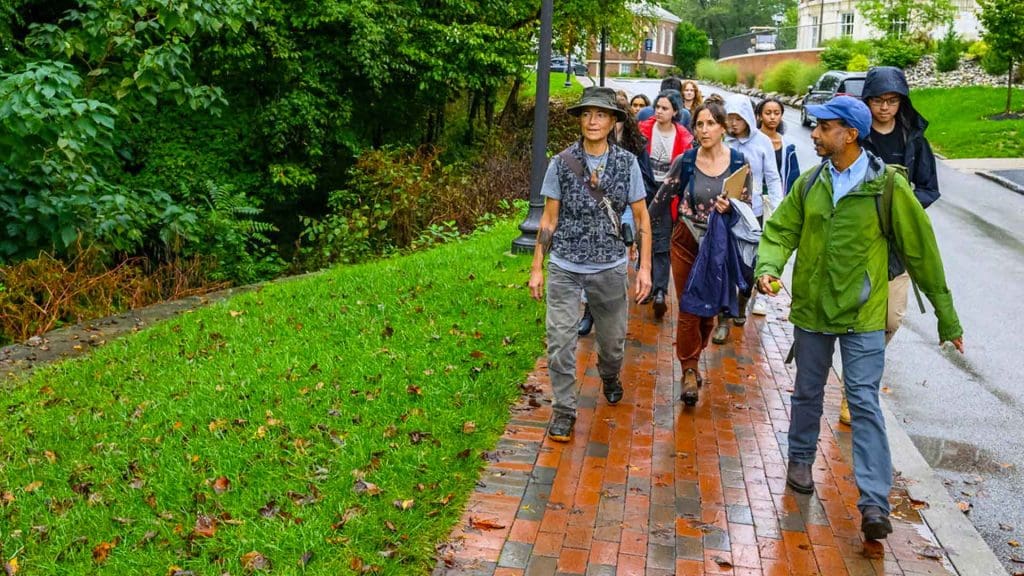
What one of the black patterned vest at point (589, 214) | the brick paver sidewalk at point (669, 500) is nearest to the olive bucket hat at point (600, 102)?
the black patterned vest at point (589, 214)

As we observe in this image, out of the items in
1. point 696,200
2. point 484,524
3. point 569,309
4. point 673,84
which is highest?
point 673,84

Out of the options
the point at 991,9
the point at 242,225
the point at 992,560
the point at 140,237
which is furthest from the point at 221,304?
the point at 991,9

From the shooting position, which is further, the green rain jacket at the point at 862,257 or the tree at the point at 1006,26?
the tree at the point at 1006,26

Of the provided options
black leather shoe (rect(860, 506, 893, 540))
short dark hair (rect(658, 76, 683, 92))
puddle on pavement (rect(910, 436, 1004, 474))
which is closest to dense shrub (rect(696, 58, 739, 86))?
short dark hair (rect(658, 76, 683, 92))

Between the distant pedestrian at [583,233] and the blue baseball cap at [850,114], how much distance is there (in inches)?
47.0

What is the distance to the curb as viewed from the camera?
1858 centimetres

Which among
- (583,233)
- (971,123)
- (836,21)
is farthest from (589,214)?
(836,21)

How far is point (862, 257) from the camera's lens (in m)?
4.48

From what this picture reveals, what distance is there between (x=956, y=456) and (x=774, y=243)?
7.19ft

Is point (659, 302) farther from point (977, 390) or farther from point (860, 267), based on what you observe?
point (860, 267)

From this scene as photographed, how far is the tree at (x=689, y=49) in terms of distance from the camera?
8025 centimetres

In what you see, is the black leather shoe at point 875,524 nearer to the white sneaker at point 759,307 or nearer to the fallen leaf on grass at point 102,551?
the fallen leaf on grass at point 102,551

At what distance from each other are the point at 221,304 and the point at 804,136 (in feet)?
71.5

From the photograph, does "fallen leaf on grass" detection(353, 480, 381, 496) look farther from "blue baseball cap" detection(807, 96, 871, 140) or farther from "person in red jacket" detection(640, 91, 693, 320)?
"person in red jacket" detection(640, 91, 693, 320)
